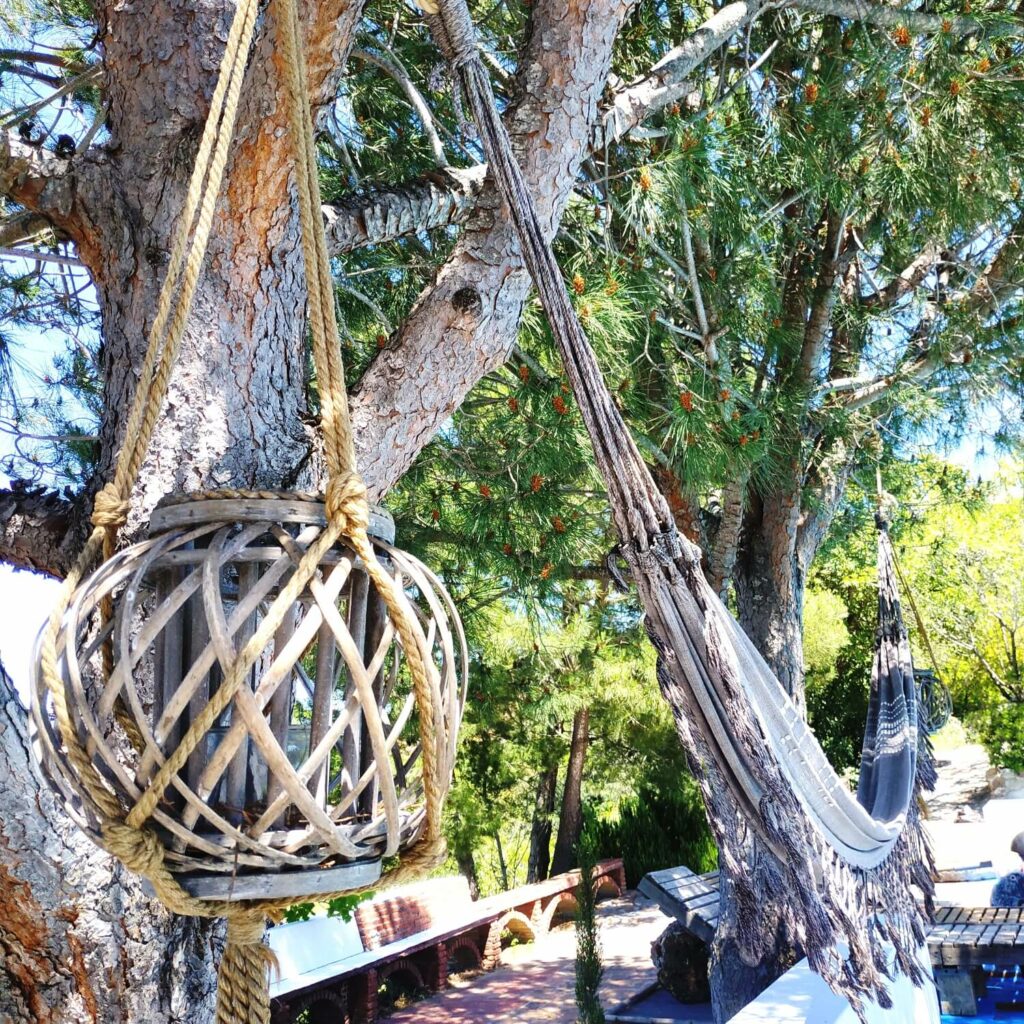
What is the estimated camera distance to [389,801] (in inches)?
27.1

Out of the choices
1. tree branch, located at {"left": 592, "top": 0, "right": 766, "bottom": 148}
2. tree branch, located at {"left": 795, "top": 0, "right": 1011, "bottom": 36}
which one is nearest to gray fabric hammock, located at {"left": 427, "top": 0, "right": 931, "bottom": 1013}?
tree branch, located at {"left": 592, "top": 0, "right": 766, "bottom": 148}

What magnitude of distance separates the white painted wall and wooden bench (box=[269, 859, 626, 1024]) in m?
1.51

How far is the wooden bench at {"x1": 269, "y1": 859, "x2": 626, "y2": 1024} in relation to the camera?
Result: 4090mm

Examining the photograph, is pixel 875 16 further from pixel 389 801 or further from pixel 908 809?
pixel 389 801

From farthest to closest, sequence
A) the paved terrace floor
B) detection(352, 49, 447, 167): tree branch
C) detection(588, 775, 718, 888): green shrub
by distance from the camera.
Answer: detection(588, 775, 718, 888): green shrub
the paved terrace floor
detection(352, 49, 447, 167): tree branch

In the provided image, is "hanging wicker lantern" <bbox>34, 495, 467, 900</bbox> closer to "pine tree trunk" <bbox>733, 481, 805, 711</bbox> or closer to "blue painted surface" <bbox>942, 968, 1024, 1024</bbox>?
"pine tree trunk" <bbox>733, 481, 805, 711</bbox>

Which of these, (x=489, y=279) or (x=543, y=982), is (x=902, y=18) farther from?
(x=543, y=982)

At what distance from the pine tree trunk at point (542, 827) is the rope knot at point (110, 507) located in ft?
24.2

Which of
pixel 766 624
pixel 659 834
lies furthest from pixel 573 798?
pixel 766 624

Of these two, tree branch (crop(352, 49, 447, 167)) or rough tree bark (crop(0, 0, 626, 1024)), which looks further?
tree branch (crop(352, 49, 447, 167))

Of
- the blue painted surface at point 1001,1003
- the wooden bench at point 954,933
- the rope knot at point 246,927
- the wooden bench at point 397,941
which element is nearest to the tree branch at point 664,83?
the rope knot at point 246,927

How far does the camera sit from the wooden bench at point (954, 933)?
3.66 m

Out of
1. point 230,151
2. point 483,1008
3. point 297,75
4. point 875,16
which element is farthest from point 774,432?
point 483,1008

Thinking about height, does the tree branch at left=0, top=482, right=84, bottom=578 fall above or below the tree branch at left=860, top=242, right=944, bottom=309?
below
